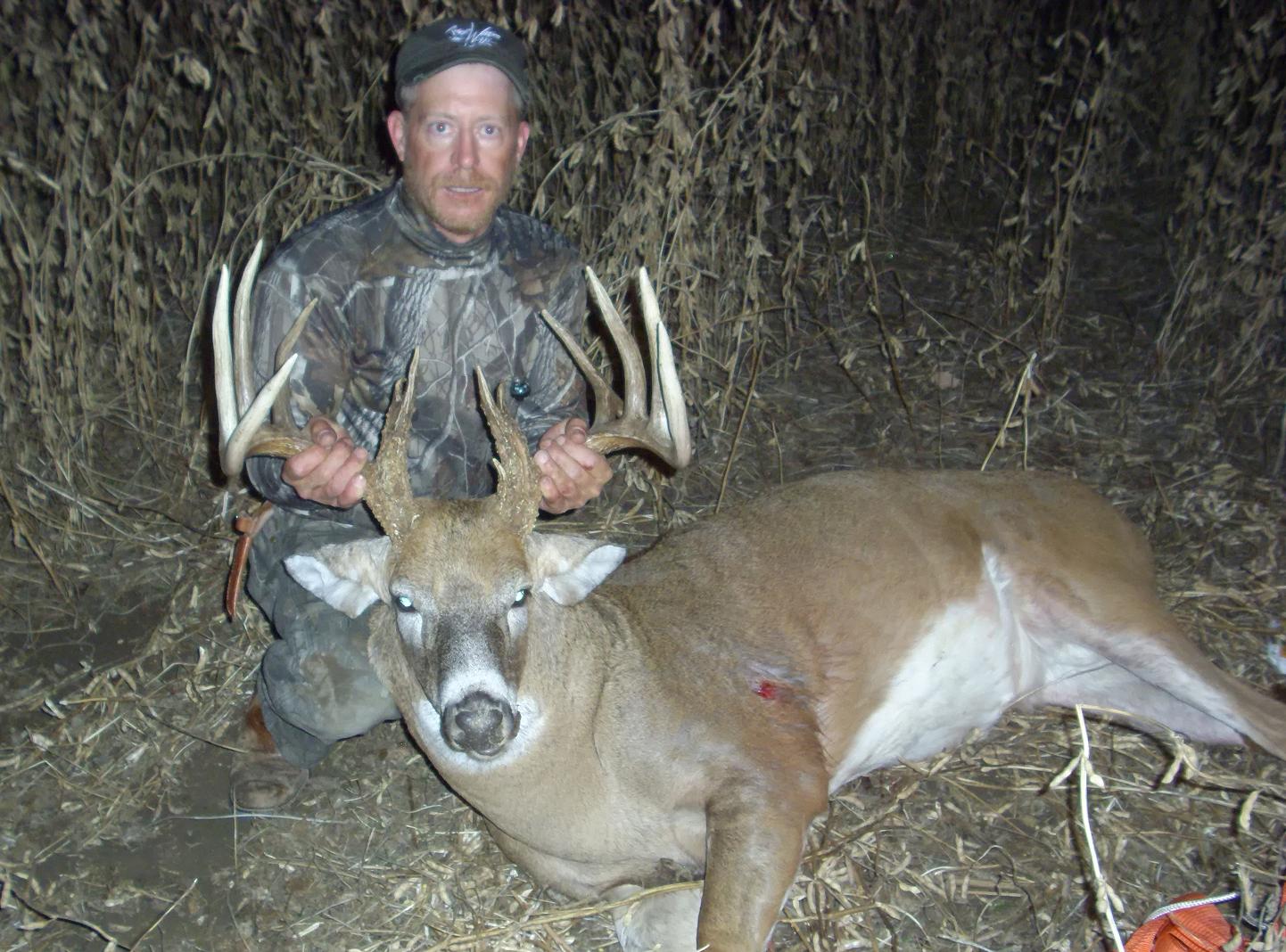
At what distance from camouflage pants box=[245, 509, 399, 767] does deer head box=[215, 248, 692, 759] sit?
1.15ft

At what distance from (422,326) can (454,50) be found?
89 centimetres

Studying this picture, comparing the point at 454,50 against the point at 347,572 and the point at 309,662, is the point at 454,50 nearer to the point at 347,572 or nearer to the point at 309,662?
the point at 347,572

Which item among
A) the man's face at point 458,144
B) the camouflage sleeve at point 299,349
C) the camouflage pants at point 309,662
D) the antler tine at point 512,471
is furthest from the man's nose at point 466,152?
the camouflage pants at point 309,662

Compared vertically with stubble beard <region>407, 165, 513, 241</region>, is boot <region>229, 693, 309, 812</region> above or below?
below

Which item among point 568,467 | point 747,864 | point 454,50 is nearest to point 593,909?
point 747,864

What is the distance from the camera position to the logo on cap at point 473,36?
341 cm

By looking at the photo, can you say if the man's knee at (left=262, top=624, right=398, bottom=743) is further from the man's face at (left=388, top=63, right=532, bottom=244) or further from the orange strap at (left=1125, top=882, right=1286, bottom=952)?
the orange strap at (left=1125, top=882, right=1286, bottom=952)

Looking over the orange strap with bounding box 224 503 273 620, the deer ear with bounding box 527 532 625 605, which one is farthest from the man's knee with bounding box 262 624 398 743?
the deer ear with bounding box 527 532 625 605

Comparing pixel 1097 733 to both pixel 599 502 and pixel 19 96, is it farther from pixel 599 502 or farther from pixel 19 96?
pixel 19 96

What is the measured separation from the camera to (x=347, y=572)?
299 cm

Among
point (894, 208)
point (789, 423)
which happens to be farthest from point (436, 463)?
point (894, 208)

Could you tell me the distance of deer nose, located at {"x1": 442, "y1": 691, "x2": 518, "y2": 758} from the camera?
8.39 feet

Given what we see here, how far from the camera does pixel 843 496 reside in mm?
3801

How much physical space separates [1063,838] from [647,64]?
3.73 m
